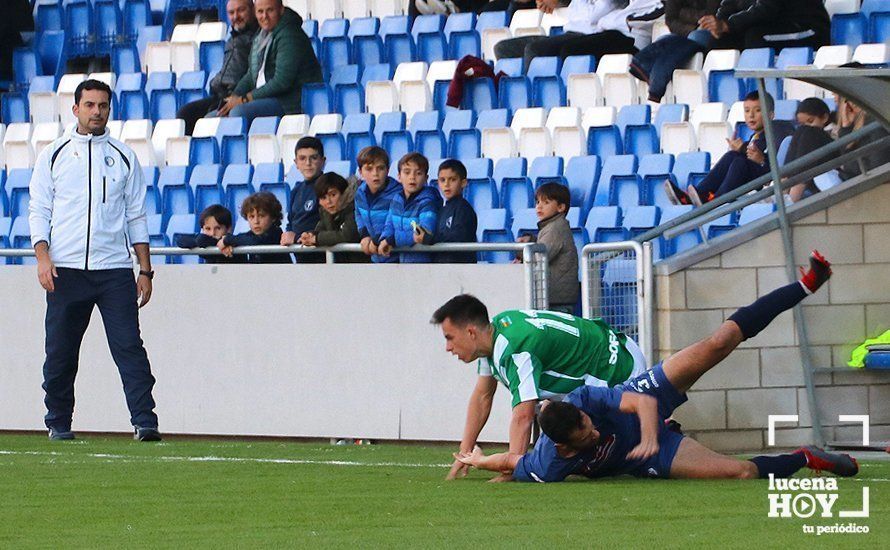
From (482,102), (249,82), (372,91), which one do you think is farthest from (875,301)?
(249,82)

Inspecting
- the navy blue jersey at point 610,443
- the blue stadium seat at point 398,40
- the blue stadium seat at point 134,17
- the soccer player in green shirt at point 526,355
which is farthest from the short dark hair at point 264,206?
the blue stadium seat at point 134,17

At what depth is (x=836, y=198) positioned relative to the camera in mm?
11148

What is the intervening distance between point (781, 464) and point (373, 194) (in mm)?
4802

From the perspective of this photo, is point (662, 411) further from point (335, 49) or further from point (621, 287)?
point (335, 49)

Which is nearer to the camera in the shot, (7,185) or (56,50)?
(7,185)

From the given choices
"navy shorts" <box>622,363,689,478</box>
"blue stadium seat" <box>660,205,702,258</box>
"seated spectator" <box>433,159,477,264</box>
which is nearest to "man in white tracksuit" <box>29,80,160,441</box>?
"seated spectator" <box>433,159,477,264</box>

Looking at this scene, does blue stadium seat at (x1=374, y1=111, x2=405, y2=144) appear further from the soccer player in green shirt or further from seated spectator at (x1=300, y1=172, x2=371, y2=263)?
the soccer player in green shirt

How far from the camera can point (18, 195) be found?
1800 centimetres

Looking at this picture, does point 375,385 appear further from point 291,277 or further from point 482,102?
point 482,102

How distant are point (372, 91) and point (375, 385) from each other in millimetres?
6262

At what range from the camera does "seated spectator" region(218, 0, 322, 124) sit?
56.2 ft

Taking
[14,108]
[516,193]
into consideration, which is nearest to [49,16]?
[14,108]

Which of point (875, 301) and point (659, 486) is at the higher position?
point (875, 301)

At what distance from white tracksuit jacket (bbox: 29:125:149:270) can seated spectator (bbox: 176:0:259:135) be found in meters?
7.07
